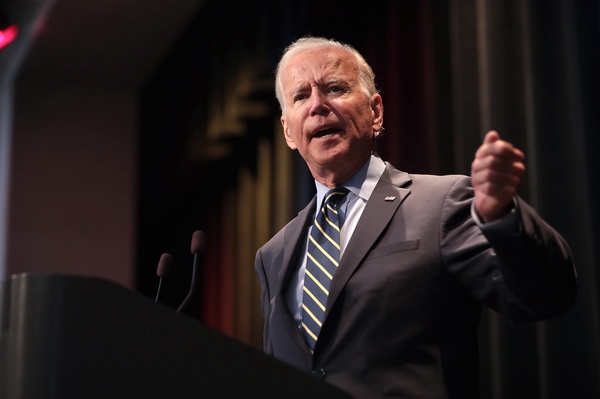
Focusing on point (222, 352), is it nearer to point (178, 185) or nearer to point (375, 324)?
point (375, 324)

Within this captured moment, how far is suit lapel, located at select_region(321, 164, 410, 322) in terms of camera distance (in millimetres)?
1785

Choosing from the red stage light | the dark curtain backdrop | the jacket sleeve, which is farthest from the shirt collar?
the red stage light

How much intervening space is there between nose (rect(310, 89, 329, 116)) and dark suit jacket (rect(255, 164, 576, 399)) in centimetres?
31

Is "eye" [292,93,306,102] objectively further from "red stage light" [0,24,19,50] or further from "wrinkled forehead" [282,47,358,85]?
"red stage light" [0,24,19,50]

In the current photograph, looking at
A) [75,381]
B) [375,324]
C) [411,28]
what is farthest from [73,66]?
[75,381]

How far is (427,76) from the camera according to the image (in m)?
3.37

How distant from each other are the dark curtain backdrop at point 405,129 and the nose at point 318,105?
78cm

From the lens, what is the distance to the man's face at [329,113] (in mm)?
2082

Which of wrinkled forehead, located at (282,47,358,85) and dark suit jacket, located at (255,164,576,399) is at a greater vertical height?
wrinkled forehead, located at (282,47,358,85)

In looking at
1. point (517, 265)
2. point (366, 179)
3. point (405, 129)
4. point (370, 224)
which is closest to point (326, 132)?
point (366, 179)

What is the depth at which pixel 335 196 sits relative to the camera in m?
2.03

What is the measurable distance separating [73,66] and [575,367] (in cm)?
401

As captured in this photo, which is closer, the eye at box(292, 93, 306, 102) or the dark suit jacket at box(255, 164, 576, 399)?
the dark suit jacket at box(255, 164, 576, 399)

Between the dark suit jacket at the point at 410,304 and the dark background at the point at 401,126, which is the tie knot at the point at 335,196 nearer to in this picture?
the dark suit jacket at the point at 410,304
